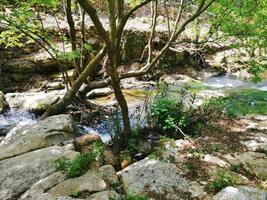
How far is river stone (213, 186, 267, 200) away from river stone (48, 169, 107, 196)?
1.56m

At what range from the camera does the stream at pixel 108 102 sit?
8.53 m

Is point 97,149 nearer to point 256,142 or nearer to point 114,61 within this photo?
point 114,61

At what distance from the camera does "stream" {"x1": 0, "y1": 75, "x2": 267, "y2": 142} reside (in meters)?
8.53

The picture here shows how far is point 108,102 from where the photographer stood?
10.6 meters

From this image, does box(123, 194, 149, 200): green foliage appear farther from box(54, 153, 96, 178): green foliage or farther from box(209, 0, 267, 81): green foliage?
box(209, 0, 267, 81): green foliage

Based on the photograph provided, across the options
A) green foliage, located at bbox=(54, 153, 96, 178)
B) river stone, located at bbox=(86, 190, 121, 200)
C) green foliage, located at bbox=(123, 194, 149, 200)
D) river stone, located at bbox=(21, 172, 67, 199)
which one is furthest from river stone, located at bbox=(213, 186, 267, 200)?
river stone, located at bbox=(21, 172, 67, 199)

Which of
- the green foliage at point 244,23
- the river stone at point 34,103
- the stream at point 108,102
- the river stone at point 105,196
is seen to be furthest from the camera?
the river stone at point 34,103

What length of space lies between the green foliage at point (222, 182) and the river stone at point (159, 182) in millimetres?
166

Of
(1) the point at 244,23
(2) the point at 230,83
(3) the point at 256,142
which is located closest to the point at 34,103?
(1) the point at 244,23

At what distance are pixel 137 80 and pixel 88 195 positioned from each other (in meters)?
9.59

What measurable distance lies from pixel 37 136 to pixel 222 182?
10.9ft

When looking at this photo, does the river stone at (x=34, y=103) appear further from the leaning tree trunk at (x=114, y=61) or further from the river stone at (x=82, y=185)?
the river stone at (x=82, y=185)

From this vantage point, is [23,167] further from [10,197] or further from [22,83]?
[22,83]

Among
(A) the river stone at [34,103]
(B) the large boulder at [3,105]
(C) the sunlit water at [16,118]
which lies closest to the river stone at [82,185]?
(C) the sunlit water at [16,118]
